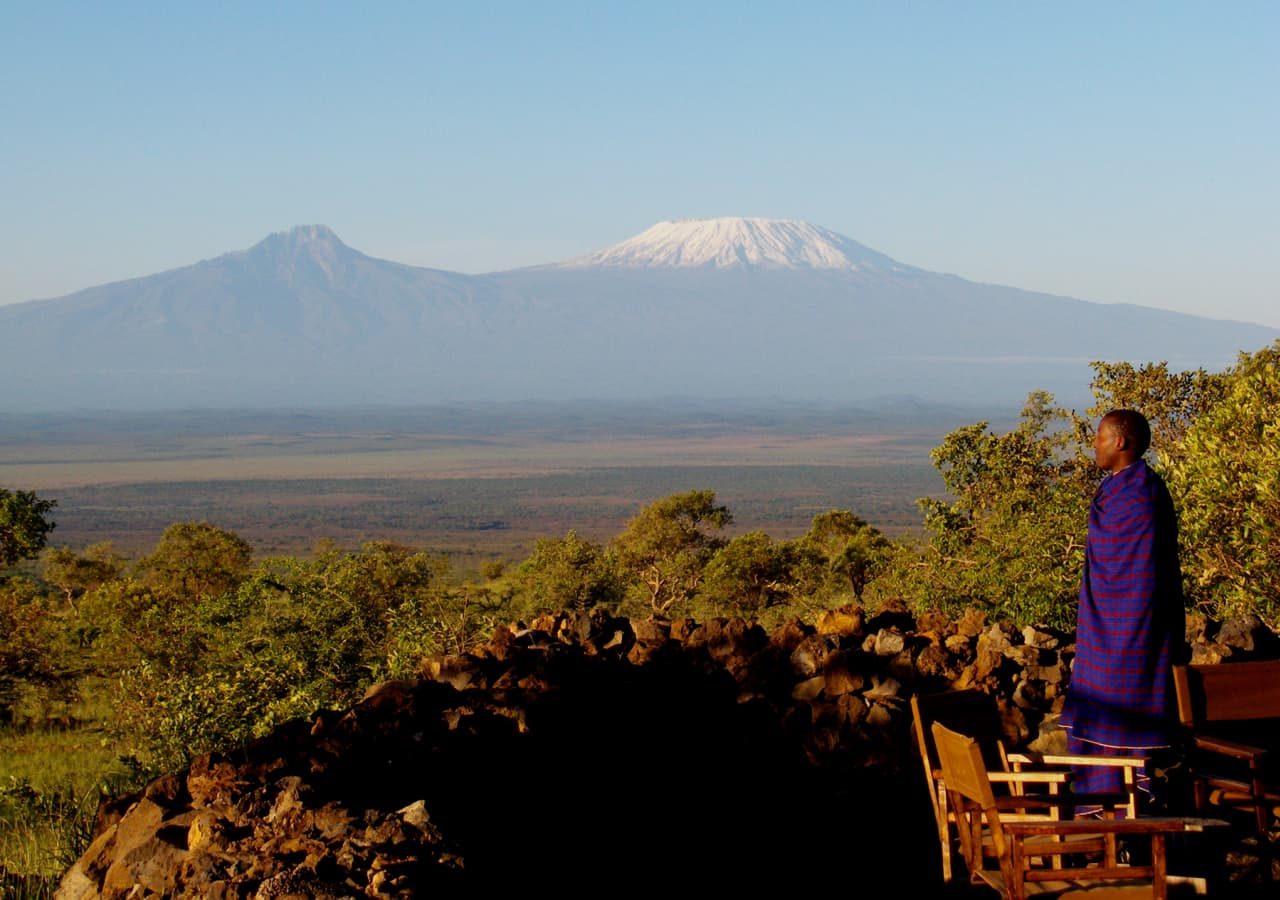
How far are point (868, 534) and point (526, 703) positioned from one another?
23.4 m

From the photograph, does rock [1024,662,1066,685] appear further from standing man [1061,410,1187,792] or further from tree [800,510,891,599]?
tree [800,510,891,599]

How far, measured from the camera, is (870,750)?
910cm

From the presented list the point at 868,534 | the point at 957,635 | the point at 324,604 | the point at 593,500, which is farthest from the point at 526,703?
the point at 593,500

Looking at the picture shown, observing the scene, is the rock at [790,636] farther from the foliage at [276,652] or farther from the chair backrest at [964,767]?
the foliage at [276,652]

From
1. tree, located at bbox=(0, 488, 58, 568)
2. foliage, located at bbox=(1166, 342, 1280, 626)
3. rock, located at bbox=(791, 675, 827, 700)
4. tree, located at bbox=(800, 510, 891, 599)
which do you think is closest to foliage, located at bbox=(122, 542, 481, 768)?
tree, located at bbox=(0, 488, 58, 568)

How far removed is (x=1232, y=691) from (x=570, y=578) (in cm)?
2101

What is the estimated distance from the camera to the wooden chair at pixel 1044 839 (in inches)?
229

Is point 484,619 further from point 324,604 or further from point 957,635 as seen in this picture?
point 957,635

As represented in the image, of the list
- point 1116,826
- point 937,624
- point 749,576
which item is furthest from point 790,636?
point 749,576

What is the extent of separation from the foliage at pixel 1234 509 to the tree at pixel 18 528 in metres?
15.7

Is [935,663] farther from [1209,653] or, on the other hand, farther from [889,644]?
[1209,653]

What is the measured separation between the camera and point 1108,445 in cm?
672

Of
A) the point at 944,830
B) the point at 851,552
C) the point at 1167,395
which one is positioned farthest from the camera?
the point at 851,552

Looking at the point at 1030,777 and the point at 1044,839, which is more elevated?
the point at 1030,777
